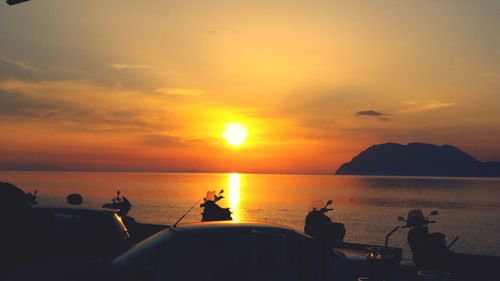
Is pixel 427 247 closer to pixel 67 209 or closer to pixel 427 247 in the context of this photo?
pixel 427 247

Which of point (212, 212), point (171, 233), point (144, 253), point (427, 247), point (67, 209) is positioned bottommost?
point (427, 247)

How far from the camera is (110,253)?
8.69 metres

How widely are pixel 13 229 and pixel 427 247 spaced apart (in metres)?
7.91

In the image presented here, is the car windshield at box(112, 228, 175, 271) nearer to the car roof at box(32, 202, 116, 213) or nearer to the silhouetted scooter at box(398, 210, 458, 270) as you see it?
the car roof at box(32, 202, 116, 213)

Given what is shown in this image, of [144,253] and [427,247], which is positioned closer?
[144,253]

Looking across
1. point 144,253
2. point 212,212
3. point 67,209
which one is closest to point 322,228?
point 212,212

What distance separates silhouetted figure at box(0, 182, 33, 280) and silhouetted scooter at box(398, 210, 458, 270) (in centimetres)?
726

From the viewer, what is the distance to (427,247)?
11117mm

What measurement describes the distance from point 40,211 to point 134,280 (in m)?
3.97

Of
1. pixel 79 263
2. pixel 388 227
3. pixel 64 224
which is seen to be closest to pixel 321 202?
pixel 64 224

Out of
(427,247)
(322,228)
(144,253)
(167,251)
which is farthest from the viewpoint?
(322,228)

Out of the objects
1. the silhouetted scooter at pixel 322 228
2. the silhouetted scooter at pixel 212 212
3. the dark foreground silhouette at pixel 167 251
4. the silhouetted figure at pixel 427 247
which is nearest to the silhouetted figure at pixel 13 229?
the dark foreground silhouette at pixel 167 251

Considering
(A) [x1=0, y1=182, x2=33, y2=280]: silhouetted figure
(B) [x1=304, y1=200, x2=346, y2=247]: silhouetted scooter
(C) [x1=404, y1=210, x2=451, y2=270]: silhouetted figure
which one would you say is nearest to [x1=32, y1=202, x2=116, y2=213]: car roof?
(A) [x1=0, y1=182, x2=33, y2=280]: silhouetted figure

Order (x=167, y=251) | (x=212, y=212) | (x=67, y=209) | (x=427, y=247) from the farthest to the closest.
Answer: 1. (x=212, y=212)
2. (x=427, y=247)
3. (x=67, y=209)
4. (x=167, y=251)
